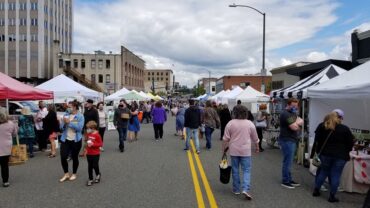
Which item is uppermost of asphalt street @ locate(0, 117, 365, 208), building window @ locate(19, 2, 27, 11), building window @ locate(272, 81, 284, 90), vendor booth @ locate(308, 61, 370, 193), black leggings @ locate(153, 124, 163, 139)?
building window @ locate(19, 2, 27, 11)

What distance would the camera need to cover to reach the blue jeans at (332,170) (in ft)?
23.3

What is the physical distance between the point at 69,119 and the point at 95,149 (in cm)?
106

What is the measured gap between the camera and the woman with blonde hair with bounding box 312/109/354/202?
7.04 m

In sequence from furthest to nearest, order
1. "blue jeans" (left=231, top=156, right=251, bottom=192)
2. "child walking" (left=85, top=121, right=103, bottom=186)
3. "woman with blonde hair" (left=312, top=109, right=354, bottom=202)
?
"child walking" (left=85, top=121, right=103, bottom=186) < "blue jeans" (left=231, top=156, right=251, bottom=192) < "woman with blonde hair" (left=312, top=109, right=354, bottom=202)

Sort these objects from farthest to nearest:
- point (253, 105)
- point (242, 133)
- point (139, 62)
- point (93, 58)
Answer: point (139, 62) → point (93, 58) → point (253, 105) → point (242, 133)

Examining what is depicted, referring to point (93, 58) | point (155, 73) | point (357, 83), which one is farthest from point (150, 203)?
point (155, 73)

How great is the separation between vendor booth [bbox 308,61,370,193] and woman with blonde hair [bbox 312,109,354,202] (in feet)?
3.14

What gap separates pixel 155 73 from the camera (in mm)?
181625

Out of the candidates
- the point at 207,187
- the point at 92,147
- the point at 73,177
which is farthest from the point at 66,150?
the point at 207,187

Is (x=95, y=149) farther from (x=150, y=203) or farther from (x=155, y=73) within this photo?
(x=155, y=73)

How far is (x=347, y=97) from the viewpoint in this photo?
8523 mm

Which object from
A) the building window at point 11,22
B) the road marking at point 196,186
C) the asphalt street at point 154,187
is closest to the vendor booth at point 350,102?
the asphalt street at point 154,187

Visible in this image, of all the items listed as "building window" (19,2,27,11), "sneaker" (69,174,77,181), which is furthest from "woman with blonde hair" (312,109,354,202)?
"building window" (19,2,27,11)

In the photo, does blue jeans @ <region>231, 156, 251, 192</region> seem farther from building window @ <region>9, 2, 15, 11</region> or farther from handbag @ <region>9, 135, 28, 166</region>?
building window @ <region>9, 2, 15, 11</region>
